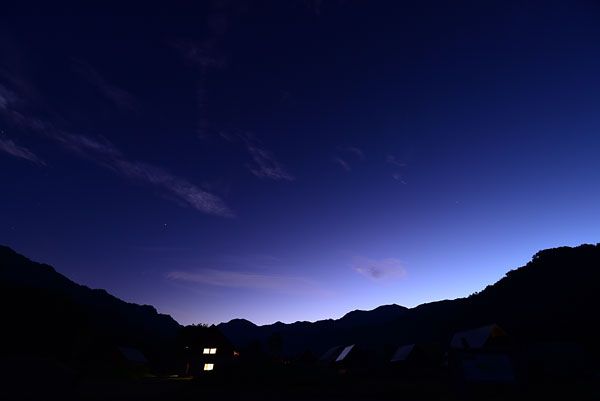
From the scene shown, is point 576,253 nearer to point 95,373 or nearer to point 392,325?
point 392,325

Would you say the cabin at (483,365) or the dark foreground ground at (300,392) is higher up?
the cabin at (483,365)

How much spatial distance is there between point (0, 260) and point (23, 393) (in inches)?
9437

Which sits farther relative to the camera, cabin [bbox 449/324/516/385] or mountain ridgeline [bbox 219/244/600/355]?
mountain ridgeline [bbox 219/244/600/355]

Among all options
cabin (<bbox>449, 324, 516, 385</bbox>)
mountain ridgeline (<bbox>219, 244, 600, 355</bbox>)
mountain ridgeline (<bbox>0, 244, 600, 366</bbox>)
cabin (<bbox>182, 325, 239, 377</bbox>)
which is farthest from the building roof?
cabin (<bbox>182, 325, 239, 377</bbox>)

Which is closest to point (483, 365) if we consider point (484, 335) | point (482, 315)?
point (484, 335)

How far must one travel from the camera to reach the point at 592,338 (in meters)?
56.5

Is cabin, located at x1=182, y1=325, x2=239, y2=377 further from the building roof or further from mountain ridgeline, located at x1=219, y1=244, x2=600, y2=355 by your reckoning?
the building roof

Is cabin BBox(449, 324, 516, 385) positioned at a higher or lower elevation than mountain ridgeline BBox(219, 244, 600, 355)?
lower

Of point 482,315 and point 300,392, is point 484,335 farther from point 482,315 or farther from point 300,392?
point 482,315

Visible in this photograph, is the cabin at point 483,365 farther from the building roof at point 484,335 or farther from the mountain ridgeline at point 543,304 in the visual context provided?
the mountain ridgeline at point 543,304

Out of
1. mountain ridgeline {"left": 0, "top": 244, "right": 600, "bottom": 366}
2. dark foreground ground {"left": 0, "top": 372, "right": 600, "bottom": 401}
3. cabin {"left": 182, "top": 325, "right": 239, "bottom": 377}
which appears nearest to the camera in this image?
dark foreground ground {"left": 0, "top": 372, "right": 600, "bottom": 401}

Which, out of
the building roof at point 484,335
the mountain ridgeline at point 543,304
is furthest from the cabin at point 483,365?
the mountain ridgeline at point 543,304

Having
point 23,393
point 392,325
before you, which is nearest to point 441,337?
point 392,325

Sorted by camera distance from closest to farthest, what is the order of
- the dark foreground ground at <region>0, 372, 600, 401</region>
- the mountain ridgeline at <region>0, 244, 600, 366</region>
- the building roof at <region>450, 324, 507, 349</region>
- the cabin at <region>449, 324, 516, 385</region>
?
the dark foreground ground at <region>0, 372, 600, 401</region>
the cabin at <region>449, 324, 516, 385</region>
the mountain ridgeline at <region>0, 244, 600, 366</region>
the building roof at <region>450, 324, 507, 349</region>
